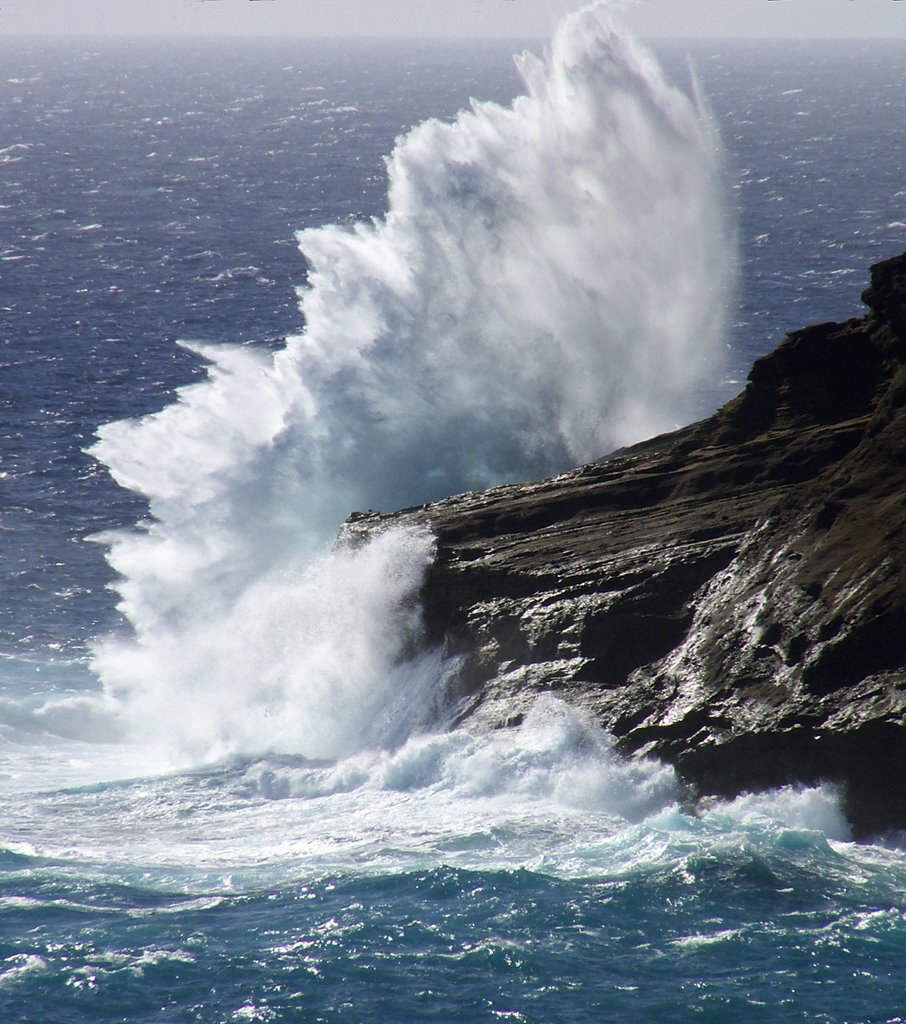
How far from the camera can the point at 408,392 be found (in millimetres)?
35875

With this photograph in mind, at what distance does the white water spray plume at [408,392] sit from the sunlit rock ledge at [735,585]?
8.76 feet

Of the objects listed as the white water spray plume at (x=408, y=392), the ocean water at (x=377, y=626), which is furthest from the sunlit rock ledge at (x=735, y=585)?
the white water spray plume at (x=408, y=392)

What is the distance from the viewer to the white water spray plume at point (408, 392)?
2748 cm

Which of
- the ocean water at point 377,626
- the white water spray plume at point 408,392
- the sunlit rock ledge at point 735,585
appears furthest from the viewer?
the white water spray plume at point 408,392

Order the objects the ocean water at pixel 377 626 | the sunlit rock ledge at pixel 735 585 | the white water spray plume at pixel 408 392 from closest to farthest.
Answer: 1. the ocean water at pixel 377 626
2. the sunlit rock ledge at pixel 735 585
3. the white water spray plume at pixel 408 392

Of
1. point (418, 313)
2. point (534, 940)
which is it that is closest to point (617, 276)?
point (418, 313)

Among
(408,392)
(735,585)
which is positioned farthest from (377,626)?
(408,392)

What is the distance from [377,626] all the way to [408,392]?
11.2 meters

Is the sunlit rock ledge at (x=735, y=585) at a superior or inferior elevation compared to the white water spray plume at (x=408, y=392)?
inferior

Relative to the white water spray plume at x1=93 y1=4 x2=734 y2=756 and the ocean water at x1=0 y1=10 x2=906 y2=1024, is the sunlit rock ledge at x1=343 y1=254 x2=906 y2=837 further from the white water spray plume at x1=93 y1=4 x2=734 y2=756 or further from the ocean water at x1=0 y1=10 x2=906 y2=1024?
the white water spray plume at x1=93 y1=4 x2=734 y2=756

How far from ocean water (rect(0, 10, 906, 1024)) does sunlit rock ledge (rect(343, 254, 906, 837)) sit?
2.56ft

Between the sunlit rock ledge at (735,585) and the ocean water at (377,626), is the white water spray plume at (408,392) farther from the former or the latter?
the sunlit rock ledge at (735,585)

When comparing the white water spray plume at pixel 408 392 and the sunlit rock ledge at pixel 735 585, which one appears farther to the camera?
the white water spray plume at pixel 408 392

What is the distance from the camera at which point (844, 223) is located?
78.9 m
